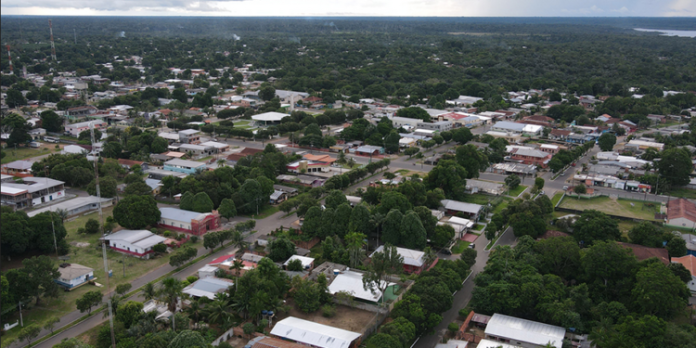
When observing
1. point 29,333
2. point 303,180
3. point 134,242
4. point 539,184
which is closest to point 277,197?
point 303,180

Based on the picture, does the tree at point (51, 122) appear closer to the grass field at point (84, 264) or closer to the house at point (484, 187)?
the grass field at point (84, 264)

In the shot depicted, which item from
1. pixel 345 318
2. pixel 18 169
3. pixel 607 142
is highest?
pixel 607 142

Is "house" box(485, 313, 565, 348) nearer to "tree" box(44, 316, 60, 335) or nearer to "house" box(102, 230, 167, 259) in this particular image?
"tree" box(44, 316, 60, 335)

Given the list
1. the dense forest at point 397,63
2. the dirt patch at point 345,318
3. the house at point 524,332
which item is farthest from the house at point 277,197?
the dense forest at point 397,63

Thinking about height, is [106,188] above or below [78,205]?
above

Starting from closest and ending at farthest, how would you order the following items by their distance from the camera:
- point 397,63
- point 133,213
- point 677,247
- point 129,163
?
1. point 677,247
2. point 133,213
3. point 129,163
4. point 397,63

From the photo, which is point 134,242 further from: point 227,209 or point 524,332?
point 524,332
